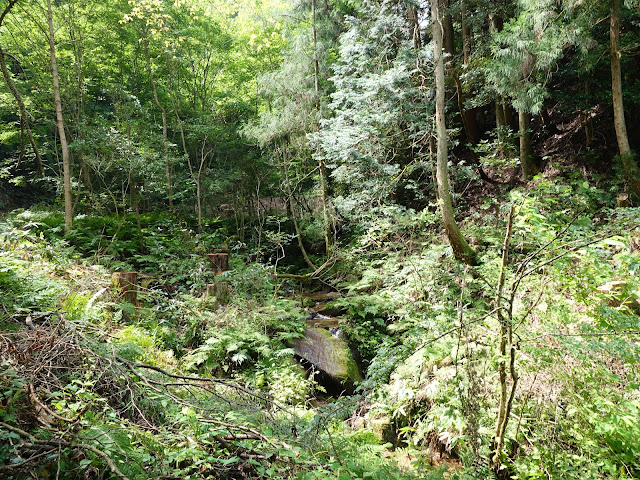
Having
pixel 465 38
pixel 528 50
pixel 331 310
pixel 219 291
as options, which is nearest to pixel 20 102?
pixel 219 291

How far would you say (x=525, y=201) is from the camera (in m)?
3.00

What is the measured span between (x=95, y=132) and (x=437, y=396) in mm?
11313

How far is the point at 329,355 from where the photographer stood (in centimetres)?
711

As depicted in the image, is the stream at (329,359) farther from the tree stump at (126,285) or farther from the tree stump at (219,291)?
the tree stump at (126,285)

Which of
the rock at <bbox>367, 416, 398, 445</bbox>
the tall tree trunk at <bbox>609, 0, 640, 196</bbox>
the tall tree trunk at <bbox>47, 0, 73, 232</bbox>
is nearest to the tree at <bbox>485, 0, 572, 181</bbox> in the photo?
the tall tree trunk at <bbox>609, 0, 640, 196</bbox>

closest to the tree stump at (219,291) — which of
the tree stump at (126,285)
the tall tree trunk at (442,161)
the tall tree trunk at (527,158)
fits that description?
the tree stump at (126,285)

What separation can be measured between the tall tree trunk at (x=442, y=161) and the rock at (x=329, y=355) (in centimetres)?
303

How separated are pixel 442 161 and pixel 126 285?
644cm

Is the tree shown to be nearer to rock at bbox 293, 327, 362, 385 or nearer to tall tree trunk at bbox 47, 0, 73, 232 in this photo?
rock at bbox 293, 327, 362, 385

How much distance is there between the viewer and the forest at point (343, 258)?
2.76m

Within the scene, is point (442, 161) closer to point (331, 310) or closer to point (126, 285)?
point (331, 310)

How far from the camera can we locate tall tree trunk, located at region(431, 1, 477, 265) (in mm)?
6918

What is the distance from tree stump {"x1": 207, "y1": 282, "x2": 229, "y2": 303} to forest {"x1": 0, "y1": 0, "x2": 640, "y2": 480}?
244mm

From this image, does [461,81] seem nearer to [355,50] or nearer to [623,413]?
[355,50]
